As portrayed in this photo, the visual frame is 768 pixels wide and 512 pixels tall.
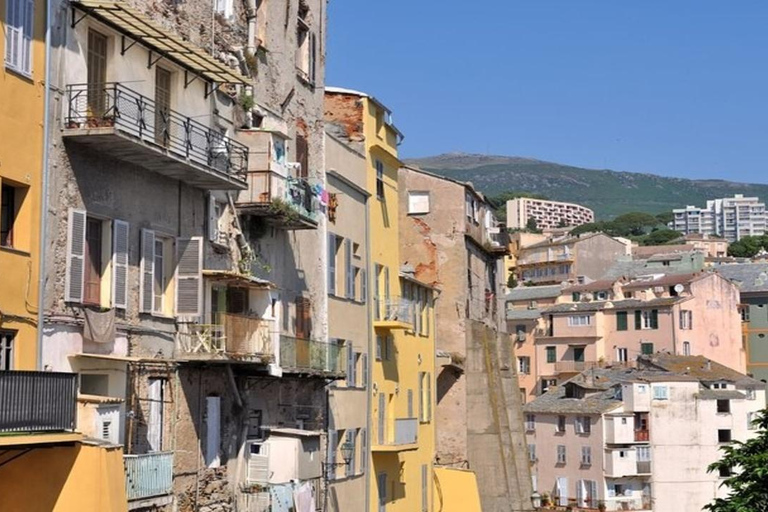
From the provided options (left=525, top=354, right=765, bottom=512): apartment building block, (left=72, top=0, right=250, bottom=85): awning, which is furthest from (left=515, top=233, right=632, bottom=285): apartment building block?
(left=72, top=0, right=250, bottom=85): awning

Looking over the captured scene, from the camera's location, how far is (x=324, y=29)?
4138 cm

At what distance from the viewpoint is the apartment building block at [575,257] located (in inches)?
6344

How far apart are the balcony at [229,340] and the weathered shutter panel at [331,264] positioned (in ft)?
26.2

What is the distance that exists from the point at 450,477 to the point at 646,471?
127ft

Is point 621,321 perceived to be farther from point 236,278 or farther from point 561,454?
point 236,278

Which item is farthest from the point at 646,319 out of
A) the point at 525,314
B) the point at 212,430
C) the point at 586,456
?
the point at 212,430

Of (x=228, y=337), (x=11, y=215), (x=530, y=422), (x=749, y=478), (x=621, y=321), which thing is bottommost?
(x=749, y=478)

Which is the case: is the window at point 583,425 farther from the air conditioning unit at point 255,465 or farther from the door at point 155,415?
the door at point 155,415

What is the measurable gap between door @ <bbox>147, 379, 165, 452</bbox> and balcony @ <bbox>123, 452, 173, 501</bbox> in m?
0.64

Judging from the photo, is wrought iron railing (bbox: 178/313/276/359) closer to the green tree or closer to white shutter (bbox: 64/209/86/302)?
white shutter (bbox: 64/209/86/302)

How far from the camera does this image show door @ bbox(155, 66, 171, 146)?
27609 millimetres

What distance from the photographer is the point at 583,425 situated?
90500 mm

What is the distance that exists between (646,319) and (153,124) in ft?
291

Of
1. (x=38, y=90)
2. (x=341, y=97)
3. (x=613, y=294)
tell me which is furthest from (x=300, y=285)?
(x=613, y=294)
